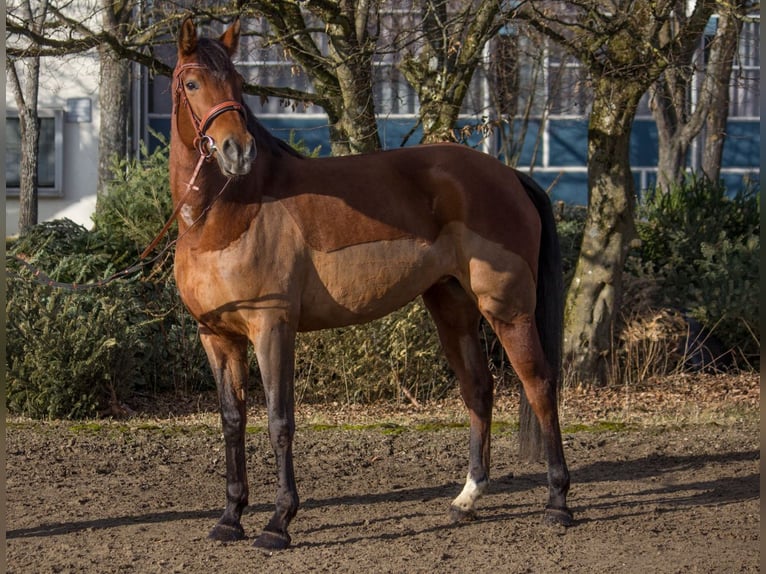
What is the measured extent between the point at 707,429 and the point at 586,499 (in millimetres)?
2254

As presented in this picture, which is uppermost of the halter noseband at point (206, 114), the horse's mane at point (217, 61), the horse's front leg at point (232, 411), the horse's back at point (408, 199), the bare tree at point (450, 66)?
the bare tree at point (450, 66)

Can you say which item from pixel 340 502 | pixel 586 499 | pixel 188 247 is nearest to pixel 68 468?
Result: pixel 340 502

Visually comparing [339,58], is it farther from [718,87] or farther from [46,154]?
[46,154]

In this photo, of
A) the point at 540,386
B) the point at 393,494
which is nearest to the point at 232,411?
the point at 393,494

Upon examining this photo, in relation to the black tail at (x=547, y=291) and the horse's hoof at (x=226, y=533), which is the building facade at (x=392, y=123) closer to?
the black tail at (x=547, y=291)

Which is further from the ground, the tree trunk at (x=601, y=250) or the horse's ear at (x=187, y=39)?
the horse's ear at (x=187, y=39)

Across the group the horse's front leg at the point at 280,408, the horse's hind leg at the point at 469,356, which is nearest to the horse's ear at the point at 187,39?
the horse's front leg at the point at 280,408

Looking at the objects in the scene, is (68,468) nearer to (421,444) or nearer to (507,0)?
(421,444)

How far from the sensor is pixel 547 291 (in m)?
5.67

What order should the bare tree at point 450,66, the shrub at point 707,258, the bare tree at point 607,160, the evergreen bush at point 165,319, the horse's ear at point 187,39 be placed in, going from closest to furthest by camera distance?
1. the horse's ear at point 187,39
2. the bare tree at point 450,66
3. the evergreen bush at point 165,319
4. the bare tree at point 607,160
5. the shrub at point 707,258

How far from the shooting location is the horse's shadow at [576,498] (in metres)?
5.42

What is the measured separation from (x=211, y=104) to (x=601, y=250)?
5358mm

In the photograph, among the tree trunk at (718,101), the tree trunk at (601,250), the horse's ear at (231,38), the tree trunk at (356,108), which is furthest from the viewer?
the tree trunk at (718,101)

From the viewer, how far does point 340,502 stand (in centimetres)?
590
